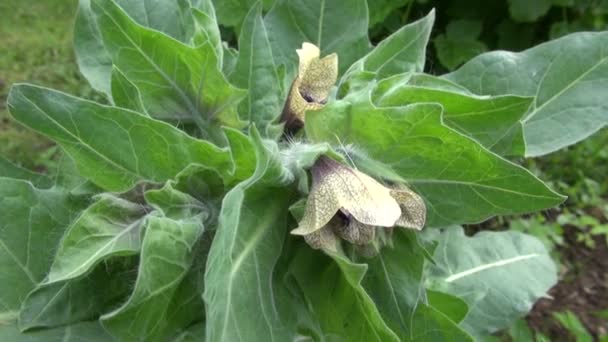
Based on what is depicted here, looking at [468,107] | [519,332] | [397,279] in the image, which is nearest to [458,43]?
[519,332]

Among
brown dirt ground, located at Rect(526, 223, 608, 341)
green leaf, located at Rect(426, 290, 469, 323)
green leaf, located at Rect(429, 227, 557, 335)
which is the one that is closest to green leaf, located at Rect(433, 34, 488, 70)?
brown dirt ground, located at Rect(526, 223, 608, 341)

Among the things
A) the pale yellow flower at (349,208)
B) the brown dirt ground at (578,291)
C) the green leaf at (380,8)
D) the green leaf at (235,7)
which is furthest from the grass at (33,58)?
the pale yellow flower at (349,208)

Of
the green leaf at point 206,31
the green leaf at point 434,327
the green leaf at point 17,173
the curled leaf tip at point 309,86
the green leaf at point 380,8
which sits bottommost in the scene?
the green leaf at point 380,8

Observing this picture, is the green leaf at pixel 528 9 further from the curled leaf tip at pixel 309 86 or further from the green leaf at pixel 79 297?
the green leaf at pixel 79 297

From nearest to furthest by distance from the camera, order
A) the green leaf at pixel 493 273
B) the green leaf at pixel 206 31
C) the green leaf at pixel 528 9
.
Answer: the green leaf at pixel 206 31, the green leaf at pixel 493 273, the green leaf at pixel 528 9

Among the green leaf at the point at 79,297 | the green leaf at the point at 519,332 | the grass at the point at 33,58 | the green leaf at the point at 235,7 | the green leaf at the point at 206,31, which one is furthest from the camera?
the grass at the point at 33,58

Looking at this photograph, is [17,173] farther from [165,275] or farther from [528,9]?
[528,9]

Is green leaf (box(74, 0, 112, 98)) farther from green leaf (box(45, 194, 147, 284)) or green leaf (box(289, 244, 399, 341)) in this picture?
green leaf (box(289, 244, 399, 341))

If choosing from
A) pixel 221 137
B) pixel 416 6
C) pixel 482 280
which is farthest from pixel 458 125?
pixel 416 6
